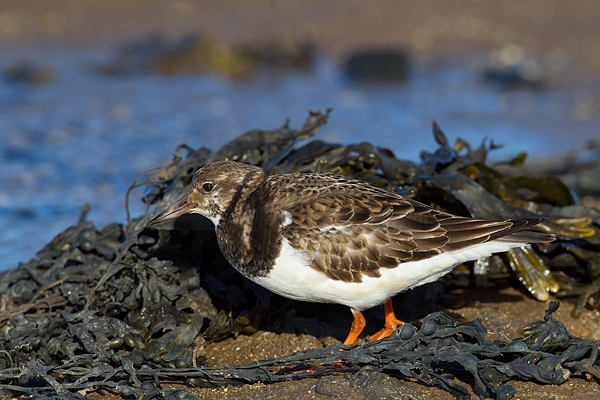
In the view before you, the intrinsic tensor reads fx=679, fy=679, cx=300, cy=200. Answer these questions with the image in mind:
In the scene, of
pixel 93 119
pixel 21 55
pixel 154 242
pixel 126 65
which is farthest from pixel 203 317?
pixel 21 55

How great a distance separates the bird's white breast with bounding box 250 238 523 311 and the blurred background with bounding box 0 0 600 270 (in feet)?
8.28

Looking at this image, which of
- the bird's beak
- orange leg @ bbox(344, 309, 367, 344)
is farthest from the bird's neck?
orange leg @ bbox(344, 309, 367, 344)

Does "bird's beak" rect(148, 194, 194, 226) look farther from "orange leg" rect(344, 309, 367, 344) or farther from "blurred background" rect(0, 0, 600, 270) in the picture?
"blurred background" rect(0, 0, 600, 270)

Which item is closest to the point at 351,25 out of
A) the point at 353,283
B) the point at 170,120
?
the point at 170,120

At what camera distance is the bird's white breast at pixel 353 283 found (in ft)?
9.83

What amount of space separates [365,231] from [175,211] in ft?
3.11

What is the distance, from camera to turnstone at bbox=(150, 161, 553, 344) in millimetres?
3008

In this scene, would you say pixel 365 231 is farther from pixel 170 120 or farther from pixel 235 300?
pixel 170 120

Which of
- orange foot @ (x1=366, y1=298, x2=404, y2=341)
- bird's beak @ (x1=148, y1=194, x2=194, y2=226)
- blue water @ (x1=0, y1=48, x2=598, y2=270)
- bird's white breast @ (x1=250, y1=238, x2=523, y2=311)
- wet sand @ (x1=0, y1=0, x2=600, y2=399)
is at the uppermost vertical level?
wet sand @ (x1=0, y1=0, x2=600, y2=399)

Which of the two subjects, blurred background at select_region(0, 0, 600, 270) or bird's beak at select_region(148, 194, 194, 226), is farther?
blurred background at select_region(0, 0, 600, 270)

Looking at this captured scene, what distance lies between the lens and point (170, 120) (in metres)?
7.78

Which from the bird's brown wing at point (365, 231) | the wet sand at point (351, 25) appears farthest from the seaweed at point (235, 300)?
the wet sand at point (351, 25)

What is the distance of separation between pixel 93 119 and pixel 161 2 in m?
4.54

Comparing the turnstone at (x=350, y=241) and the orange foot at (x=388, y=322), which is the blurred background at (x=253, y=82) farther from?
the orange foot at (x=388, y=322)
